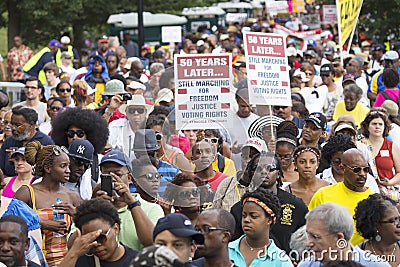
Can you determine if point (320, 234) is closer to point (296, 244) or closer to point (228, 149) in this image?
point (296, 244)

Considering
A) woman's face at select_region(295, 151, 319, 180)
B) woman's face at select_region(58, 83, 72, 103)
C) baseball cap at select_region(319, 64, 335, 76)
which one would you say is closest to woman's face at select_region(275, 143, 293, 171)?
woman's face at select_region(295, 151, 319, 180)

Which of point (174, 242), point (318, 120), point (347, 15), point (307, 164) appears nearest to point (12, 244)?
point (174, 242)

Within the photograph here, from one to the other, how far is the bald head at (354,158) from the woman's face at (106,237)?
2.57 m

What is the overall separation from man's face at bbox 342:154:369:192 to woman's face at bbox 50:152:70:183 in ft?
7.73

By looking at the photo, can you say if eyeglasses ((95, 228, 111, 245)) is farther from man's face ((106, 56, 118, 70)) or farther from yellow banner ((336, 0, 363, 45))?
yellow banner ((336, 0, 363, 45))

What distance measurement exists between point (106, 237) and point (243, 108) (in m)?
2.83

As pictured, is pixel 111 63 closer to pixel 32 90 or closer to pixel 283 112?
pixel 32 90

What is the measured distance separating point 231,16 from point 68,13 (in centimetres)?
690

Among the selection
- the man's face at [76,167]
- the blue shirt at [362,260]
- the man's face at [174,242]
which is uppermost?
the man's face at [174,242]

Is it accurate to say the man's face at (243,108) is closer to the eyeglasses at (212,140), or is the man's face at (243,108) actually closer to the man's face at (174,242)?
the eyeglasses at (212,140)

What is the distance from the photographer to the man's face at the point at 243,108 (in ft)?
29.8

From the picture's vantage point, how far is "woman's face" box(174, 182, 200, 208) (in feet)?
26.6

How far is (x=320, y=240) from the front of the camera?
6.66m

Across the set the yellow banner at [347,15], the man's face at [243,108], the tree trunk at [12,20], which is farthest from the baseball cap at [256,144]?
the tree trunk at [12,20]
